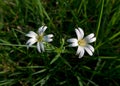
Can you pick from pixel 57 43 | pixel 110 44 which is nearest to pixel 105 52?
pixel 110 44

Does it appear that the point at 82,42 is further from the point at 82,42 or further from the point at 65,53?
the point at 65,53

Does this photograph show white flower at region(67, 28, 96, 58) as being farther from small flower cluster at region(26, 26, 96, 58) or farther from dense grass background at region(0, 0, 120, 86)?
dense grass background at region(0, 0, 120, 86)

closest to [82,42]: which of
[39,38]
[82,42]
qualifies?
[82,42]

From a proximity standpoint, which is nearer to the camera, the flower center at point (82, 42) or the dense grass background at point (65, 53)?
the flower center at point (82, 42)

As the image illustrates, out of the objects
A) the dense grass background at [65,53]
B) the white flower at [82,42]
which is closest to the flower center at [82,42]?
the white flower at [82,42]

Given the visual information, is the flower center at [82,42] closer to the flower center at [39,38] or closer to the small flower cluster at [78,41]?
the small flower cluster at [78,41]

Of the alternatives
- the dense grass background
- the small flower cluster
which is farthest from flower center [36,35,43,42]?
the dense grass background

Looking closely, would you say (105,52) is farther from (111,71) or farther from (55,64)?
(55,64)

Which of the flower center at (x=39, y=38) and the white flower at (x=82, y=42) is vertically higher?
the flower center at (x=39, y=38)

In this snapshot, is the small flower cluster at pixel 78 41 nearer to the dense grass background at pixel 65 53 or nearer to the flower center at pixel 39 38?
the flower center at pixel 39 38
